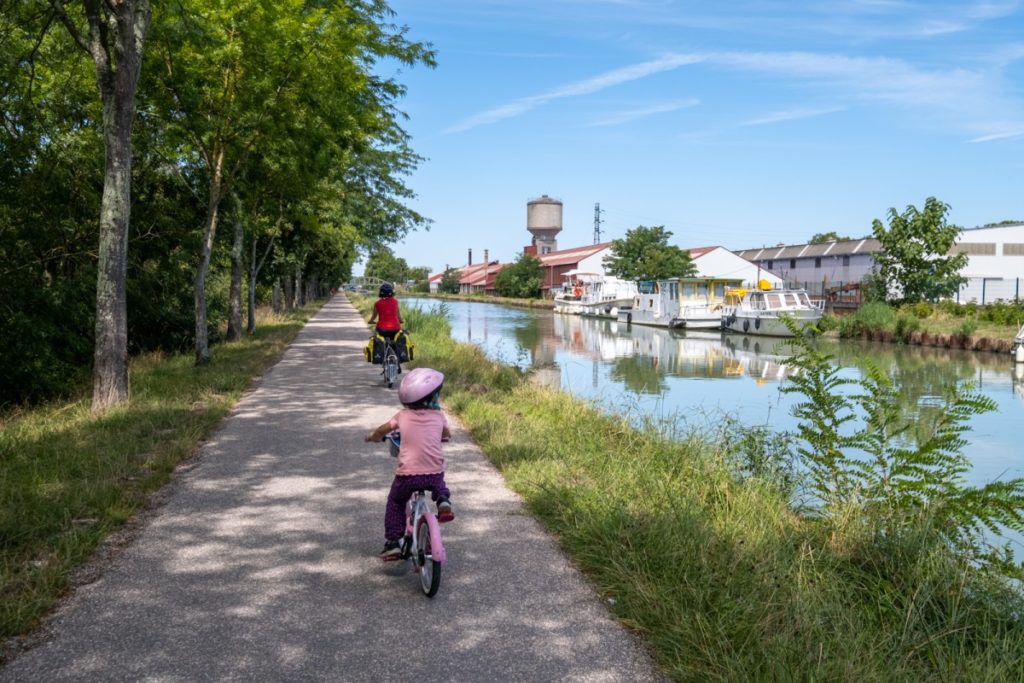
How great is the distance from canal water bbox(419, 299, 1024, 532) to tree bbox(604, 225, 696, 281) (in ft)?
81.1

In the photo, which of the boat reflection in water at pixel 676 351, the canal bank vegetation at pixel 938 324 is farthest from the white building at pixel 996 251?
the boat reflection in water at pixel 676 351

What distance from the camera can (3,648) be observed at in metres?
3.60

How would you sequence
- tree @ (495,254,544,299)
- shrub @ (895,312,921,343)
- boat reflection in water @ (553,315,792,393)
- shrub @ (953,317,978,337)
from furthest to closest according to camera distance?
tree @ (495,254,544,299) → shrub @ (895,312,921,343) → shrub @ (953,317,978,337) → boat reflection in water @ (553,315,792,393)

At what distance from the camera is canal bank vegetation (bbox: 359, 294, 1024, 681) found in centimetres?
354

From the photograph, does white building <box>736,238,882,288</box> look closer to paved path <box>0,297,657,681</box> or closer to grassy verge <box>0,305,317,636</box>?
grassy verge <box>0,305,317,636</box>

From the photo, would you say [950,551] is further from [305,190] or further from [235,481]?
[305,190]

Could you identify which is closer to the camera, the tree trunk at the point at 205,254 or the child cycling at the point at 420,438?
the child cycling at the point at 420,438

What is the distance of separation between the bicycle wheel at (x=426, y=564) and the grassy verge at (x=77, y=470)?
1875 millimetres

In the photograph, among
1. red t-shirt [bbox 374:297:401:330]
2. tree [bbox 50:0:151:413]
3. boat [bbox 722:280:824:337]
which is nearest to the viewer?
tree [bbox 50:0:151:413]

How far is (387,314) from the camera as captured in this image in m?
12.9

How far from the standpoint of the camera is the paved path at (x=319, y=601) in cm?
349

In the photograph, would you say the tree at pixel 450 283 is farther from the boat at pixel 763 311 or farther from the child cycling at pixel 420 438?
the child cycling at pixel 420 438

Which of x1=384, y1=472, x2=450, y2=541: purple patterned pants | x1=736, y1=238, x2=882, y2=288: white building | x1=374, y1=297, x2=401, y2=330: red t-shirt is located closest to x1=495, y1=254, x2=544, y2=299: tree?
x1=736, y1=238, x2=882, y2=288: white building

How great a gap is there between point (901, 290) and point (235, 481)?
37805mm
